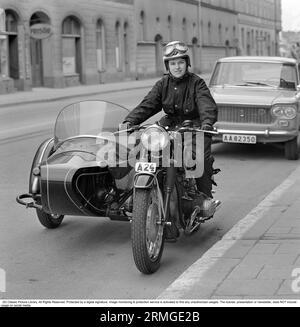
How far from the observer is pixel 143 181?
5.09 m

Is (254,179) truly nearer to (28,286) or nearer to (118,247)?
(118,247)

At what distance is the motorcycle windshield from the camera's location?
6285 mm

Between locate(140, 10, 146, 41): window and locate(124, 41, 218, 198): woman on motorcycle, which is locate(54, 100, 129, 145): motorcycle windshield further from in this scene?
locate(140, 10, 146, 41): window

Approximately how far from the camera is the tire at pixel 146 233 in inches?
196

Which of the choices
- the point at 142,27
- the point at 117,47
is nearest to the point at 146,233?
the point at 117,47

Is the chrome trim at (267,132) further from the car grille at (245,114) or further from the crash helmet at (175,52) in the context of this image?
the crash helmet at (175,52)

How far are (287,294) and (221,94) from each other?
282 inches

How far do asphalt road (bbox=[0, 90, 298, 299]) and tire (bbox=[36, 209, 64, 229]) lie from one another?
0.08m

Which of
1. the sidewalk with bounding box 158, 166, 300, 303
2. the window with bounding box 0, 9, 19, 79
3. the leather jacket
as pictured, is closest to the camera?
the sidewalk with bounding box 158, 166, 300, 303

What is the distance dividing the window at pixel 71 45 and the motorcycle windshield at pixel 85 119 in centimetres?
3165

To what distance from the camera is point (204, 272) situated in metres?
5.14

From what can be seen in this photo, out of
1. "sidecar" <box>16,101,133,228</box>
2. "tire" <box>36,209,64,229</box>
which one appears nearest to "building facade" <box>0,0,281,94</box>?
"tire" <box>36,209,64,229</box>

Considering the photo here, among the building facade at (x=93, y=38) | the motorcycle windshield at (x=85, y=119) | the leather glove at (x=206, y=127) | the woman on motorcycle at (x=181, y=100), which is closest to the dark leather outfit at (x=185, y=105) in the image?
the woman on motorcycle at (x=181, y=100)
